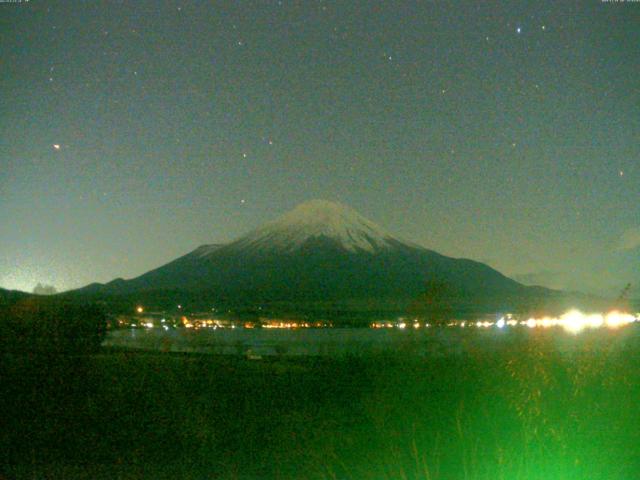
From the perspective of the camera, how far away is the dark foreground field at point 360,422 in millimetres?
9336

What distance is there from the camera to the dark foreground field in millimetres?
9336

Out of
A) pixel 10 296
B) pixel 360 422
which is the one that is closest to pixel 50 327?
pixel 10 296

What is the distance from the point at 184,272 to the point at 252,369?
73.2m

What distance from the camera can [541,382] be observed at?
434 inches

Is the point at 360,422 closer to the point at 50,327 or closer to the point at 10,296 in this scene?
the point at 50,327

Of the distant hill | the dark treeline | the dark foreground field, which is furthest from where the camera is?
the distant hill

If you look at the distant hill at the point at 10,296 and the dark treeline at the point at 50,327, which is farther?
the distant hill at the point at 10,296

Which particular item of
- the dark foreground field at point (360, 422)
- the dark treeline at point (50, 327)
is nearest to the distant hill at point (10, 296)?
the dark treeline at point (50, 327)

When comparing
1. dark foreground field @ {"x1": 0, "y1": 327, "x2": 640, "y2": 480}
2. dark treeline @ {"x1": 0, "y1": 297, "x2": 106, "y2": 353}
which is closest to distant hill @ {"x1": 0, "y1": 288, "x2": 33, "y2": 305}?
dark treeline @ {"x1": 0, "y1": 297, "x2": 106, "y2": 353}

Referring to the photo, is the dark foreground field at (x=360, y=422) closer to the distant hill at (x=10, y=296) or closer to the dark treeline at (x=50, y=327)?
the dark treeline at (x=50, y=327)

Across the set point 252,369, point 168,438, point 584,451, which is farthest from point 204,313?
point 584,451

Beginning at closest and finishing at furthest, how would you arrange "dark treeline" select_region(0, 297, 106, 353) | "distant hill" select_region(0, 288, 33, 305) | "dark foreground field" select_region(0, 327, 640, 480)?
"dark foreground field" select_region(0, 327, 640, 480), "dark treeline" select_region(0, 297, 106, 353), "distant hill" select_region(0, 288, 33, 305)

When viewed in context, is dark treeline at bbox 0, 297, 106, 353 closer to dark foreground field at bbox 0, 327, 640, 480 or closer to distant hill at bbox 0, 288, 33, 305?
distant hill at bbox 0, 288, 33, 305

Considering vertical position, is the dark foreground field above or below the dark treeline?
below
